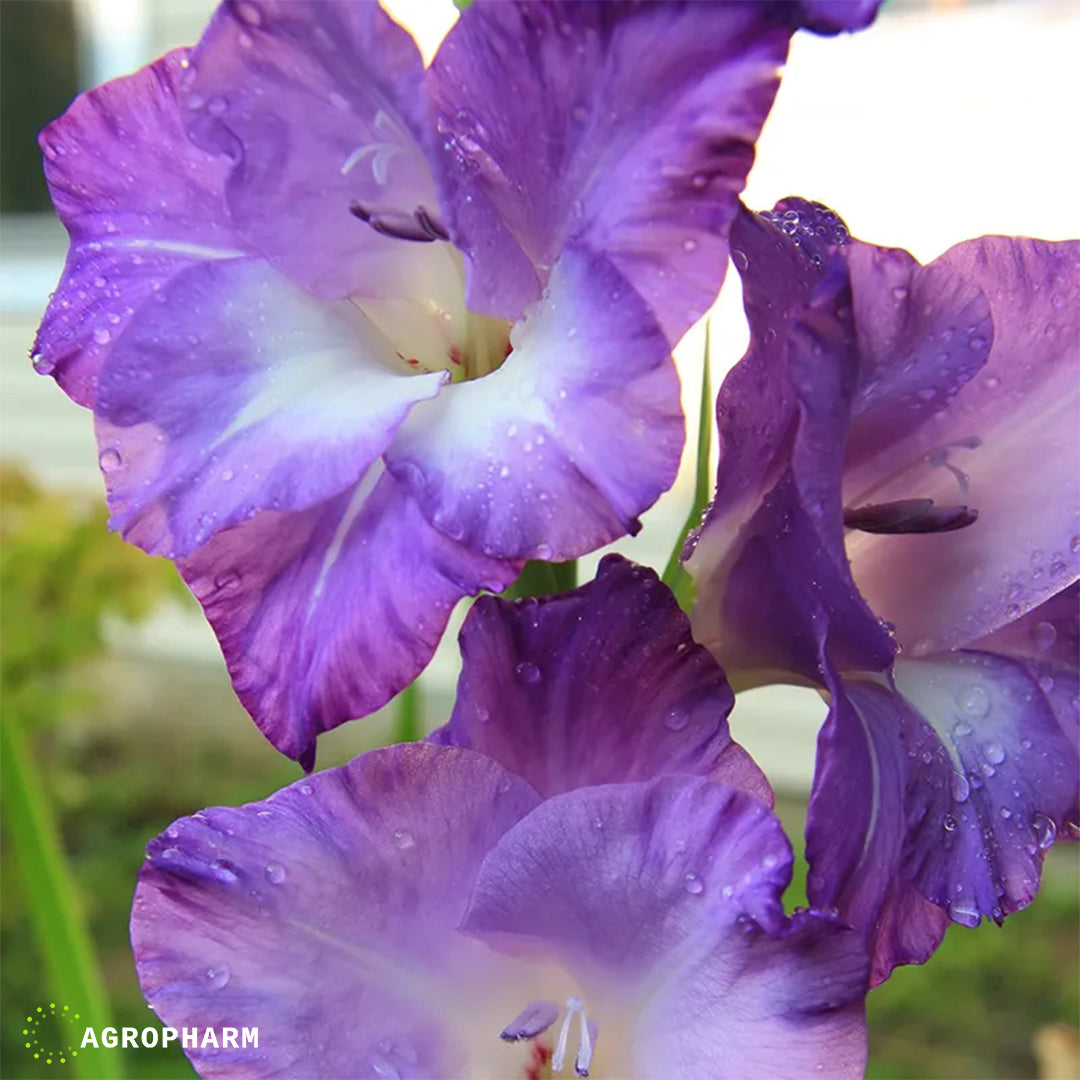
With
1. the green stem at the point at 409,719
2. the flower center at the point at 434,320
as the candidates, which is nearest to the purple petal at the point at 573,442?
the flower center at the point at 434,320

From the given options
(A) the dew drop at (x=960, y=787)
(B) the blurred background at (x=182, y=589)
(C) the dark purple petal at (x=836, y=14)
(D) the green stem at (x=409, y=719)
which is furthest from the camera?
(B) the blurred background at (x=182, y=589)

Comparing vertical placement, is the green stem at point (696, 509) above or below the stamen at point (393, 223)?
below

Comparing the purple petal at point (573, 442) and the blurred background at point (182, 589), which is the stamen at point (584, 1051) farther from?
the blurred background at point (182, 589)

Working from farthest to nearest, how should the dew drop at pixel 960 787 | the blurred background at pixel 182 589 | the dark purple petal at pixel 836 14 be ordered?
the blurred background at pixel 182 589
the dew drop at pixel 960 787
the dark purple petal at pixel 836 14

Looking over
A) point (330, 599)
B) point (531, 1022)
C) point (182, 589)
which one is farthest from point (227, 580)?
point (182, 589)

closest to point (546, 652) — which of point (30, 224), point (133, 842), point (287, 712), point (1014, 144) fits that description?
point (287, 712)

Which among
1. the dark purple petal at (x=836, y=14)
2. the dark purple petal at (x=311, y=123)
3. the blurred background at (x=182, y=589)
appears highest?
the dark purple petal at (x=836, y=14)

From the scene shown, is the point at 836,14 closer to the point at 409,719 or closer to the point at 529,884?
the point at 529,884
